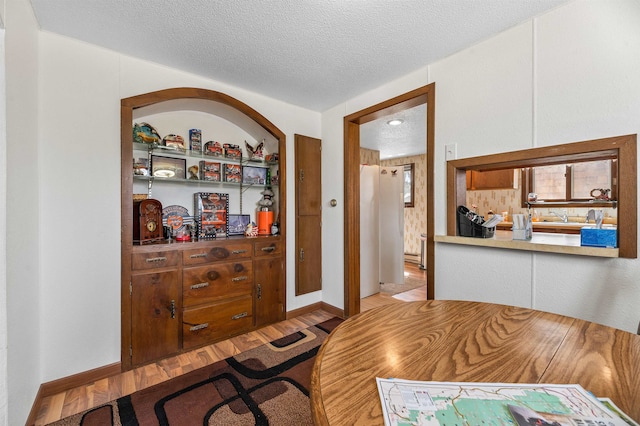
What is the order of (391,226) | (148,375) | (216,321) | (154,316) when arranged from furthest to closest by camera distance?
(391,226)
(216,321)
(154,316)
(148,375)

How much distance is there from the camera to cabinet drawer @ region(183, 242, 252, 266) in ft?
7.36

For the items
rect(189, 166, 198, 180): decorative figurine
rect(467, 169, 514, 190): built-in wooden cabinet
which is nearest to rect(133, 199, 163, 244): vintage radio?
rect(189, 166, 198, 180): decorative figurine

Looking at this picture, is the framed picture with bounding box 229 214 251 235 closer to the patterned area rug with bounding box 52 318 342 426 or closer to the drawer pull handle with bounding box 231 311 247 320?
the drawer pull handle with bounding box 231 311 247 320

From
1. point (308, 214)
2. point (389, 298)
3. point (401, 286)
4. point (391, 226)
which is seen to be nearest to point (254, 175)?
point (308, 214)

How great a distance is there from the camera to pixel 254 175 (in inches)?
113

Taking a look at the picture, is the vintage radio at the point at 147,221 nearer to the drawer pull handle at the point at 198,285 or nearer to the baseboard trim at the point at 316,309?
the drawer pull handle at the point at 198,285

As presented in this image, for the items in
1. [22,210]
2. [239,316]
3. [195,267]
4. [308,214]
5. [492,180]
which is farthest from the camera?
[492,180]

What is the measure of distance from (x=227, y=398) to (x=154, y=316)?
911 millimetres

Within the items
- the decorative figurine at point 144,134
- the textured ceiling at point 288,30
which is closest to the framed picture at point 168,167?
the decorative figurine at point 144,134

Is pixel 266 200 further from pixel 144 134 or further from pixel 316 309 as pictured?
pixel 316 309

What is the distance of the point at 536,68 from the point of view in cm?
170

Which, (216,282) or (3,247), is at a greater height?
(3,247)

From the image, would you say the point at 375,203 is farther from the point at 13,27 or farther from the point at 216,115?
the point at 13,27

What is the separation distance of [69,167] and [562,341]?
2.80 meters
